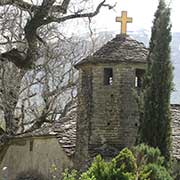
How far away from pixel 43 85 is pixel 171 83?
10.2 m

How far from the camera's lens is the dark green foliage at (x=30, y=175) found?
24334mm

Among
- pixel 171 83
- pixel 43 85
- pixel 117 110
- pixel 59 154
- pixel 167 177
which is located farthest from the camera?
pixel 43 85

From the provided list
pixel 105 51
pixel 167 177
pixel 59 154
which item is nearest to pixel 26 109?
pixel 59 154

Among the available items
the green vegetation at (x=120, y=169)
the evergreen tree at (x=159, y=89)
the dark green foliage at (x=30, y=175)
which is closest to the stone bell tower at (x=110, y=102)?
the evergreen tree at (x=159, y=89)

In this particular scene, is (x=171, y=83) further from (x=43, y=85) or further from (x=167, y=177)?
(x=43, y=85)

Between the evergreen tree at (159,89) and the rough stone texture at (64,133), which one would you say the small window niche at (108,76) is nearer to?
the evergreen tree at (159,89)

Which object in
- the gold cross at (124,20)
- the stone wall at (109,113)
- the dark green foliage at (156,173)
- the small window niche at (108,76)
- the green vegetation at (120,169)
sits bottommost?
the dark green foliage at (156,173)

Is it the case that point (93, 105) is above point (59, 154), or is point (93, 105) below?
above

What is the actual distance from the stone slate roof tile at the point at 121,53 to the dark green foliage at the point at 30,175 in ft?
15.1

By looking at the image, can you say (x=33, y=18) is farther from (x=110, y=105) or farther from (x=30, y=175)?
(x=30, y=175)

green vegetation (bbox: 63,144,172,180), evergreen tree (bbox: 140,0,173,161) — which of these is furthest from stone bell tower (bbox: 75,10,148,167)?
green vegetation (bbox: 63,144,172,180)

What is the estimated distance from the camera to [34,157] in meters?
25.0

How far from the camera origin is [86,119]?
21422mm

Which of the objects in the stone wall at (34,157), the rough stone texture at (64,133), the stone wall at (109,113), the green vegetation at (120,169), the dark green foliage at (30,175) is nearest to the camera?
the green vegetation at (120,169)
